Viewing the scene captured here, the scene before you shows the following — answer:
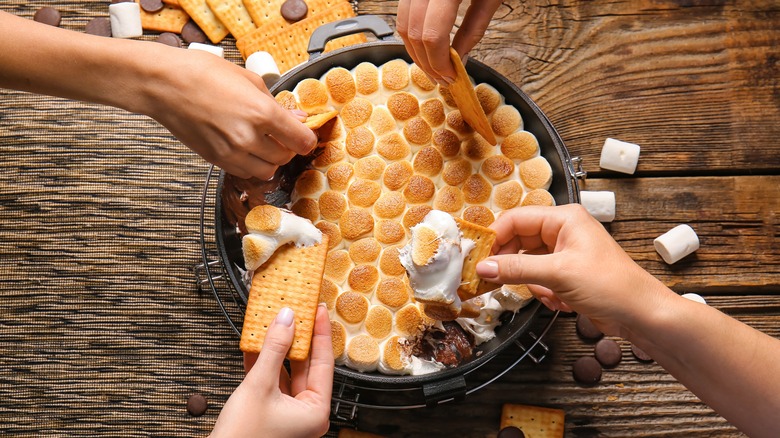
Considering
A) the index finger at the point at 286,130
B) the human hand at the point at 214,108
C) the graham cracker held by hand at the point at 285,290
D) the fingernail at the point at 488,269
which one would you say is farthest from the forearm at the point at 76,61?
the fingernail at the point at 488,269

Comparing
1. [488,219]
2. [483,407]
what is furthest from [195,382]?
[488,219]

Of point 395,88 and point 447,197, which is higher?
point 395,88

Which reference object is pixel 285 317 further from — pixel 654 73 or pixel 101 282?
pixel 654 73

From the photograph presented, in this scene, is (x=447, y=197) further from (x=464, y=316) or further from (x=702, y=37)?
(x=702, y=37)

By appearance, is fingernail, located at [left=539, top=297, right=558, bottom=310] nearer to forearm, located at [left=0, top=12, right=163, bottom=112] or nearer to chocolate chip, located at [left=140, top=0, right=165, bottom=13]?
forearm, located at [left=0, top=12, right=163, bottom=112]

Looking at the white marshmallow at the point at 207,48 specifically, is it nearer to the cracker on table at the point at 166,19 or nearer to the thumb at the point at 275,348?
the cracker on table at the point at 166,19

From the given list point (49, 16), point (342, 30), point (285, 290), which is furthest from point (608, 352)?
point (49, 16)
